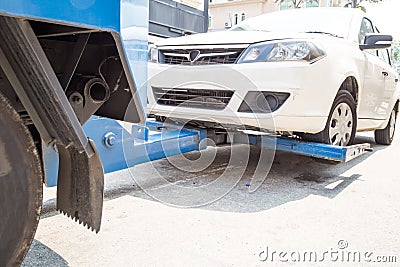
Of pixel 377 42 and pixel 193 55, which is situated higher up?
pixel 377 42

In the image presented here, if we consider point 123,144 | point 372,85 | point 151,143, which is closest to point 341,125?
point 372,85

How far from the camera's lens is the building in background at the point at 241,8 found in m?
26.8

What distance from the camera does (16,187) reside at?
1500mm

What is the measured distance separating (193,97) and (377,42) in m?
2.31

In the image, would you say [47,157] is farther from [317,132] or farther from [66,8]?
[317,132]

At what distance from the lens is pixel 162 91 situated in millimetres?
3920

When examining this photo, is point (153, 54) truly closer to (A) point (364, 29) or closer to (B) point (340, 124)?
(B) point (340, 124)

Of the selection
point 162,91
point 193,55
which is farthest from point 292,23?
point 162,91

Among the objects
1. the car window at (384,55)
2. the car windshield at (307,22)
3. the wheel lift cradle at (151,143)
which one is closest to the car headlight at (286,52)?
the wheel lift cradle at (151,143)

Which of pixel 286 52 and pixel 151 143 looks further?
pixel 286 52

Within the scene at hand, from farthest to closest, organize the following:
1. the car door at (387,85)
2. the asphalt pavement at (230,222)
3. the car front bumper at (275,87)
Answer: the car door at (387,85), the car front bumper at (275,87), the asphalt pavement at (230,222)

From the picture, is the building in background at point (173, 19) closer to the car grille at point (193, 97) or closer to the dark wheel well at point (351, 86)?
the car grille at point (193, 97)

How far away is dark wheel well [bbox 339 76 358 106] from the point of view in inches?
157

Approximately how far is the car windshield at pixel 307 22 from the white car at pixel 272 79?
2 cm
